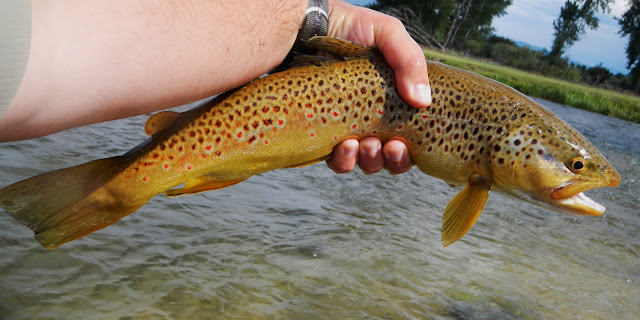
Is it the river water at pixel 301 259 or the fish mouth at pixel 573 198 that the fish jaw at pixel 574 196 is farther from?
the river water at pixel 301 259

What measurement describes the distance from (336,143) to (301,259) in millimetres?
1897

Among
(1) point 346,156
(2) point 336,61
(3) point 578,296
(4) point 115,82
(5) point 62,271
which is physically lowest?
(5) point 62,271

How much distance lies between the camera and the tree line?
183ft

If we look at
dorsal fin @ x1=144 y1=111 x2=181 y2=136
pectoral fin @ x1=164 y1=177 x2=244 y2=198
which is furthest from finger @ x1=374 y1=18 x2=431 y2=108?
dorsal fin @ x1=144 y1=111 x2=181 y2=136

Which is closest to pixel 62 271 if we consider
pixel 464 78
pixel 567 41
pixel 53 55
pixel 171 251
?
pixel 171 251

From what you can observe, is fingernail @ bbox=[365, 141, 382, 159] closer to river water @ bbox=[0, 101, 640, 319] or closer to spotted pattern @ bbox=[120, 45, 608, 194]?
spotted pattern @ bbox=[120, 45, 608, 194]

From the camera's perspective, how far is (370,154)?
3295 millimetres

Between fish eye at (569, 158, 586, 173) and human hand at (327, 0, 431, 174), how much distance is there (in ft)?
2.77

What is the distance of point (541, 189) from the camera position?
2.99 metres

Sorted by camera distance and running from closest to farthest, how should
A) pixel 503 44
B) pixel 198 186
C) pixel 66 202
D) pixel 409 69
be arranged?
pixel 66 202
pixel 198 186
pixel 409 69
pixel 503 44

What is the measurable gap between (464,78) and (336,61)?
2.53 ft

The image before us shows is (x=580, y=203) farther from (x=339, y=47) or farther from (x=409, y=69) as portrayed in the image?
(x=339, y=47)

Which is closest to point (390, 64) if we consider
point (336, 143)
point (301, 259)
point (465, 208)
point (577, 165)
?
point (336, 143)

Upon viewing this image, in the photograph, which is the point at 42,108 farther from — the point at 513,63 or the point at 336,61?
the point at 513,63
